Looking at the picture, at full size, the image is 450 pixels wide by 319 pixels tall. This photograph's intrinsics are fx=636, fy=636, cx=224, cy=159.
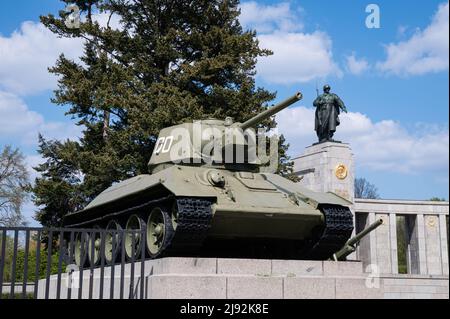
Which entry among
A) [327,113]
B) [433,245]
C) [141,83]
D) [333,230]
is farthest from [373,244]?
[333,230]

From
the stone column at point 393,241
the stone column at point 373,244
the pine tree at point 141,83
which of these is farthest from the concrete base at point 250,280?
the stone column at point 393,241

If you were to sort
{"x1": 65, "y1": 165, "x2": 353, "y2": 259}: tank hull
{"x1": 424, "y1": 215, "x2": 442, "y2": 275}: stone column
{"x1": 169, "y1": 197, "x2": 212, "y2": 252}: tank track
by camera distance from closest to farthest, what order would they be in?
1. {"x1": 169, "y1": 197, "x2": 212, "y2": 252}: tank track
2. {"x1": 65, "y1": 165, "x2": 353, "y2": 259}: tank hull
3. {"x1": 424, "y1": 215, "x2": 442, "y2": 275}: stone column

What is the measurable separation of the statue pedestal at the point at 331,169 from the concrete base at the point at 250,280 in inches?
529

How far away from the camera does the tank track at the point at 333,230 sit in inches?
492

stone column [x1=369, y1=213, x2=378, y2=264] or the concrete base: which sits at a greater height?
stone column [x1=369, y1=213, x2=378, y2=264]

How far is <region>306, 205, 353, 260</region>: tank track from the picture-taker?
1249cm

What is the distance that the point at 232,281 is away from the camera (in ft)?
36.4

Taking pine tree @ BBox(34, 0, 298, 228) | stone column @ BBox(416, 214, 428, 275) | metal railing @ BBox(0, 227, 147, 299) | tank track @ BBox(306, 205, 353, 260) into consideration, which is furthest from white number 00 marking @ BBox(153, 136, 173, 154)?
stone column @ BBox(416, 214, 428, 275)

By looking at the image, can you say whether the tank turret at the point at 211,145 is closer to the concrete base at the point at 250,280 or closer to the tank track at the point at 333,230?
the tank track at the point at 333,230

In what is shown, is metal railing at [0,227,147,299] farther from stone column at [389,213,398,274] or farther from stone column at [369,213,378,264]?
stone column at [389,213,398,274]

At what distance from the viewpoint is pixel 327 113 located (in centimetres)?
2791

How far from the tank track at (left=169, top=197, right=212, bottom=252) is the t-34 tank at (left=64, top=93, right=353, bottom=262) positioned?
2 centimetres
